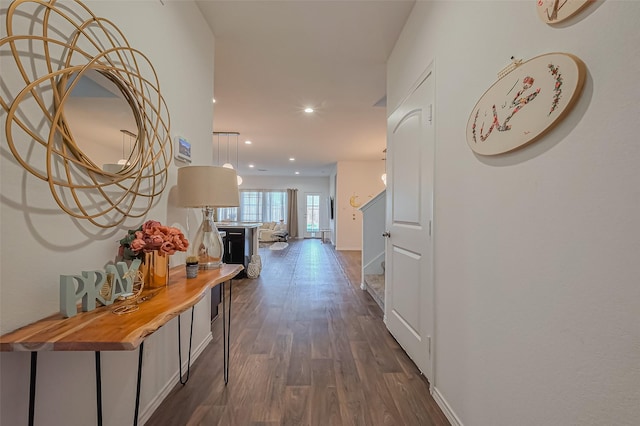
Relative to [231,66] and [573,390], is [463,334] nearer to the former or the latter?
[573,390]

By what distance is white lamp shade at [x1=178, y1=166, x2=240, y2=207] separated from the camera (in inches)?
62.9

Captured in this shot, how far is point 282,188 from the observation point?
A: 1191 cm

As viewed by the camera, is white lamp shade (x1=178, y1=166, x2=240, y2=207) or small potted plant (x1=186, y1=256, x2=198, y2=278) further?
white lamp shade (x1=178, y1=166, x2=240, y2=207)

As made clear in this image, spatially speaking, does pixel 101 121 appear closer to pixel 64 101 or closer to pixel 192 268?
pixel 64 101

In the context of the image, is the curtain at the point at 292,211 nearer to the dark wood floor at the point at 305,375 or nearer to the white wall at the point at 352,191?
the white wall at the point at 352,191

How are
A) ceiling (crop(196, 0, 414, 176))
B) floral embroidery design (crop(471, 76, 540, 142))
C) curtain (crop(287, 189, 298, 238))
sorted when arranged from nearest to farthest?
1. floral embroidery design (crop(471, 76, 540, 142))
2. ceiling (crop(196, 0, 414, 176))
3. curtain (crop(287, 189, 298, 238))

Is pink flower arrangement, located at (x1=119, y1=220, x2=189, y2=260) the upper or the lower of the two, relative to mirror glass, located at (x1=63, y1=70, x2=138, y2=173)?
lower

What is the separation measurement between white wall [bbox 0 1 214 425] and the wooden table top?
0.28 feet

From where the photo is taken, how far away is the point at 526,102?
3.10 ft

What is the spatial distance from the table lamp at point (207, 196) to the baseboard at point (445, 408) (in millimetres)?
1554

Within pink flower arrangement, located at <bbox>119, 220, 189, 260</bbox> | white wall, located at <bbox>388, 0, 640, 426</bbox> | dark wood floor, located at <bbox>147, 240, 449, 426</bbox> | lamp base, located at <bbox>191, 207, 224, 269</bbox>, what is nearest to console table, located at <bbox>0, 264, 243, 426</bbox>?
pink flower arrangement, located at <bbox>119, 220, 189, 260</bbox>

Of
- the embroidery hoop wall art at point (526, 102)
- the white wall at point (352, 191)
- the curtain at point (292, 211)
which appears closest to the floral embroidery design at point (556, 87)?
the embroidery hoop wall art at point (526, 102)

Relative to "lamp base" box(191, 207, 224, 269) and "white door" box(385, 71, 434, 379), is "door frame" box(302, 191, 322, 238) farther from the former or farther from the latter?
"lamp base" box(191, 207, 224, 269)

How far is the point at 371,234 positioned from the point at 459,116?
285 cm
